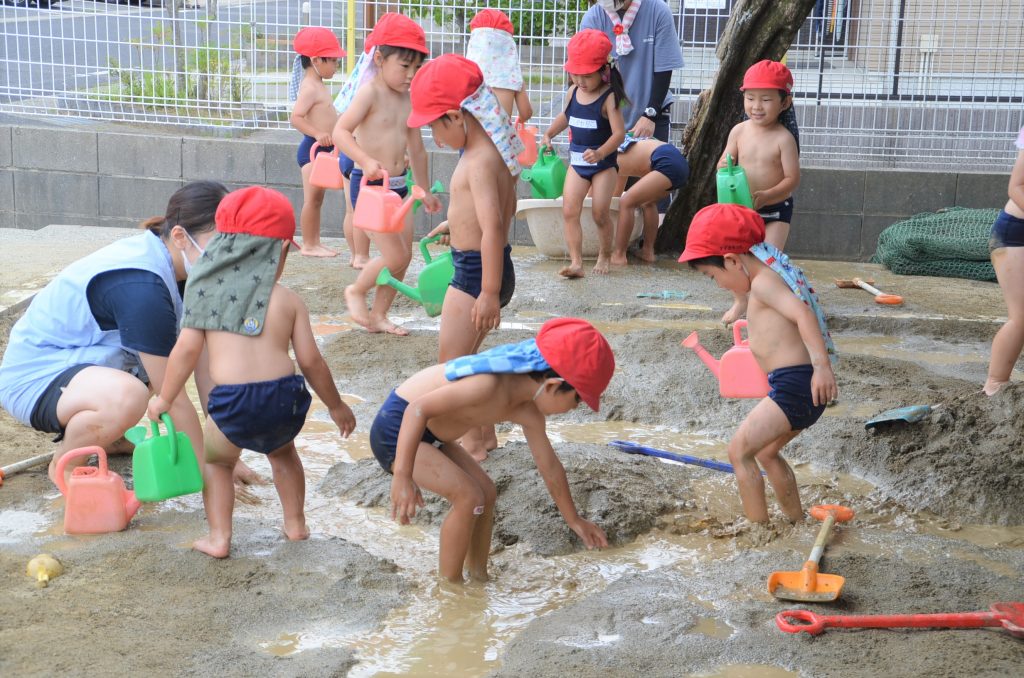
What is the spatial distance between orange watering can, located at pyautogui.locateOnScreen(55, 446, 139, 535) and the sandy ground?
74 mm

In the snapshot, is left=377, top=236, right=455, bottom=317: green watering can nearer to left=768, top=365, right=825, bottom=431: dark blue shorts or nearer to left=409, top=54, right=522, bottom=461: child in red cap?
left=409, top=54, right=522, bottom=461: child in red cap

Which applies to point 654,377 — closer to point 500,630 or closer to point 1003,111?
point 500,630

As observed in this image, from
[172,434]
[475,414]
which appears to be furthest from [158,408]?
[475,414]

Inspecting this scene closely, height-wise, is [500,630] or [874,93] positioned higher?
[874,93]

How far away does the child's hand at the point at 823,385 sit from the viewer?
136 inches

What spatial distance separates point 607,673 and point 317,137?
5309mm

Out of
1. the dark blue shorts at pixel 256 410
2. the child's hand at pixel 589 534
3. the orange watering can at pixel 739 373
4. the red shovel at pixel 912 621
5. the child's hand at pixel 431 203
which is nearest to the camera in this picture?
the red shovel at pixel 912 621

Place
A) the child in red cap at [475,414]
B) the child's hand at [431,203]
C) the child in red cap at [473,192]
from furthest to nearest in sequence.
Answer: the child's hand at [431,203] → the child in red cap at [473,192] → the child in red cap at [475,414]

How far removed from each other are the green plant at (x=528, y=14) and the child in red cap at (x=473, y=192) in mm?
4375

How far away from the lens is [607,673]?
9.04 feet

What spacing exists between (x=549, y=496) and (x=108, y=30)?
21.1 feet

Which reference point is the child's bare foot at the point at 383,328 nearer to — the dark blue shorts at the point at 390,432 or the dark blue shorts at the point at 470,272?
the dark blue shorts at the point at 470,272

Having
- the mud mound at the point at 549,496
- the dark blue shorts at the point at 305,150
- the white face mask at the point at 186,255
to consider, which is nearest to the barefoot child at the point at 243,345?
the white face mask at the point at 186,255

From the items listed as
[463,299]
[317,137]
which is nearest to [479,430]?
[463,299]
